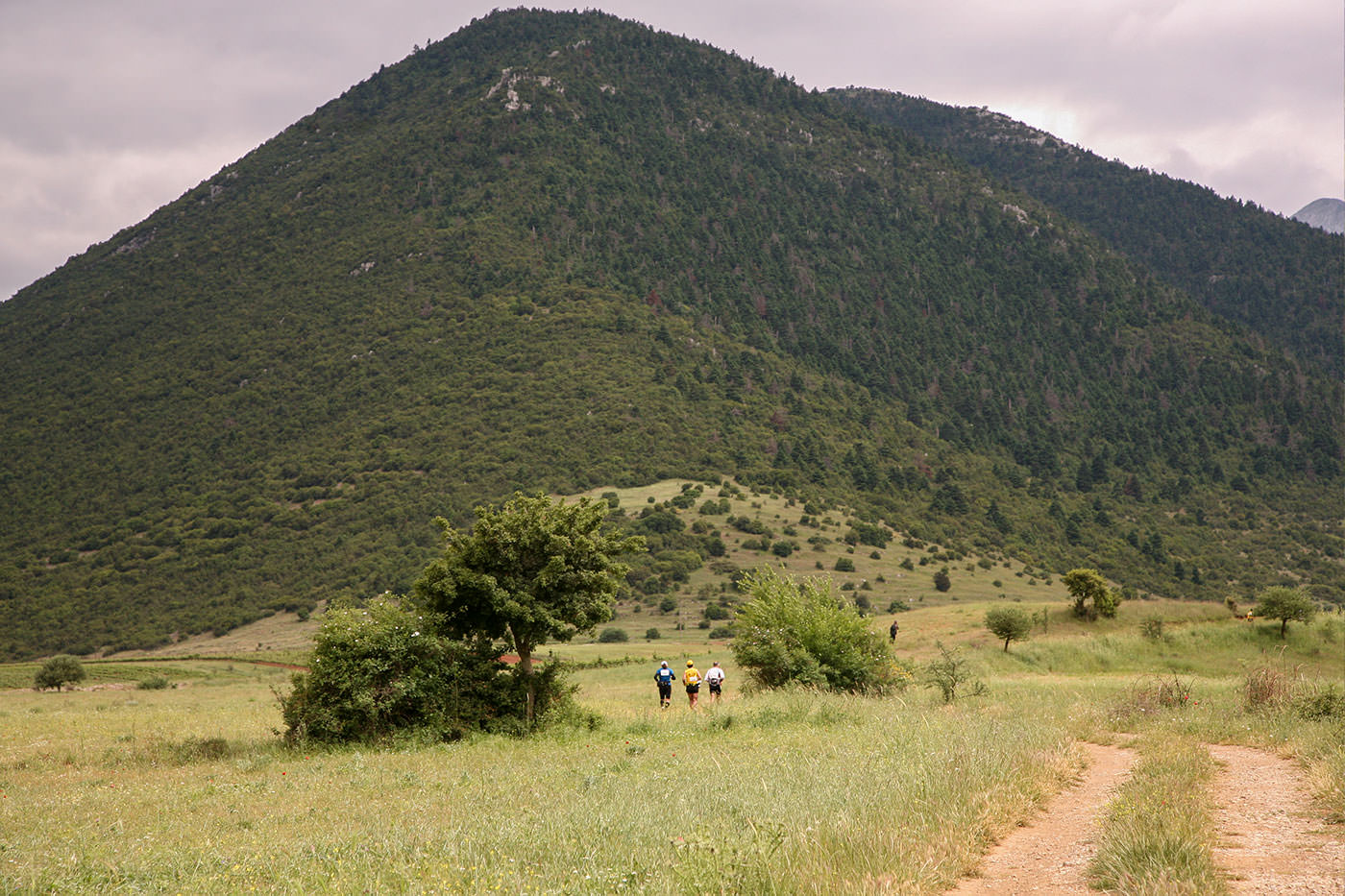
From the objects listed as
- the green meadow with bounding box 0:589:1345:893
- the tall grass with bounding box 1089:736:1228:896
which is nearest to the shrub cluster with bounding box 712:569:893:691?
the green meadow with bounding box 0:589:1345:893

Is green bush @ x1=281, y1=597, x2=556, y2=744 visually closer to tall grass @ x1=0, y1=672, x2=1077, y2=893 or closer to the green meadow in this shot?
the green meadow

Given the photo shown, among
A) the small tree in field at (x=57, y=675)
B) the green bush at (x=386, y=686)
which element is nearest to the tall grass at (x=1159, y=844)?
the green bush at (x=386, y=686)

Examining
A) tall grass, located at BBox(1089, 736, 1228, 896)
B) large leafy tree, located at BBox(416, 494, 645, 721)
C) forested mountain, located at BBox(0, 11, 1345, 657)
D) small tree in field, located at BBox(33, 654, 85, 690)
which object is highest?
forested mountain, located at BBox(0, 11, 1345, 657)

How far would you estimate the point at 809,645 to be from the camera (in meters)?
28.4

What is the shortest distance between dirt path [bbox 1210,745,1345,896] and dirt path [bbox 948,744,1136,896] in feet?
3.66

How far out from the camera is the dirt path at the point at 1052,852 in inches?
281

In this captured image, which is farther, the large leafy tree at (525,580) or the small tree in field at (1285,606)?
the small tree in field at (1285,606)

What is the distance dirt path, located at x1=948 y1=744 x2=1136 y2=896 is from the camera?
7.14 m

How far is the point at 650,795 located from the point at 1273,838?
6.39m

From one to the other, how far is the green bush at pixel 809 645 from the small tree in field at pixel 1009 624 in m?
16.9

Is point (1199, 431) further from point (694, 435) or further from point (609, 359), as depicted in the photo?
point (609, 359)

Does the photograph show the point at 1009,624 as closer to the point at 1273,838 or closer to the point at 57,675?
the point at 1273,838

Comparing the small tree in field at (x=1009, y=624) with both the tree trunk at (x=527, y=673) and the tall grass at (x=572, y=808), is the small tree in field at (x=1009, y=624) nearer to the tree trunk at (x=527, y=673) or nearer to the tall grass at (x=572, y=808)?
the tall grass at (x=572, y=808)

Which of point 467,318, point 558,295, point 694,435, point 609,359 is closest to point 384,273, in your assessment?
point 467,318
